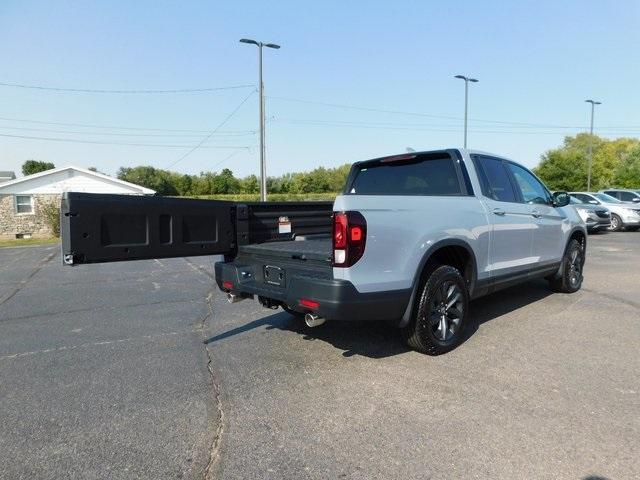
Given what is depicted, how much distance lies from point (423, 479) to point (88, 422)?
Answer: 2.18 meters

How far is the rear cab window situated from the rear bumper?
4.59ft

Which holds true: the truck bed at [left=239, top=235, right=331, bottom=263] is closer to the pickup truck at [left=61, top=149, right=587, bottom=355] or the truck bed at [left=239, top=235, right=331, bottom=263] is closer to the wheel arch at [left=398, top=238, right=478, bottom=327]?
the pickup truck at [left=61, top=149, right=587, bottom=355]

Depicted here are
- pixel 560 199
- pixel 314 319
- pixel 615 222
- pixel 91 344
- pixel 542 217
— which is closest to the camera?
pixel 314 319

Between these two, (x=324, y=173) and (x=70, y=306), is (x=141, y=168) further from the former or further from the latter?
(x=70, y=306)

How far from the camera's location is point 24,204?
30734mm

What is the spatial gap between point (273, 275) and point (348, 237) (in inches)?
37.3

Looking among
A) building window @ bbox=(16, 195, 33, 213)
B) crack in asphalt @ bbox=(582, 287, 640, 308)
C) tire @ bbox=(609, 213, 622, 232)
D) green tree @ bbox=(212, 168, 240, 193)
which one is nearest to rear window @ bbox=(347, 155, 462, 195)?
crack in asphalt @ bbox=(582, 287, 640, 308)

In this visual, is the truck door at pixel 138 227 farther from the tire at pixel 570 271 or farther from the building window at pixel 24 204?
the building window at pixel 24 204

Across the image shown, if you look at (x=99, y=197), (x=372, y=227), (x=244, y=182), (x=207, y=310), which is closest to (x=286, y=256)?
(x=372, y=227)

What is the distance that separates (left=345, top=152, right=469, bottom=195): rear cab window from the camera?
4648mm

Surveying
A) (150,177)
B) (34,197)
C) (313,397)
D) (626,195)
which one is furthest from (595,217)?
(150,177)

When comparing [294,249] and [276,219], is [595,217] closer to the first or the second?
[276,219]

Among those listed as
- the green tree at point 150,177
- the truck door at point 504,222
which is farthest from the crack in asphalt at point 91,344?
the green tree at point 150,177

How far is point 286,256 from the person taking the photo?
13.2 feet
